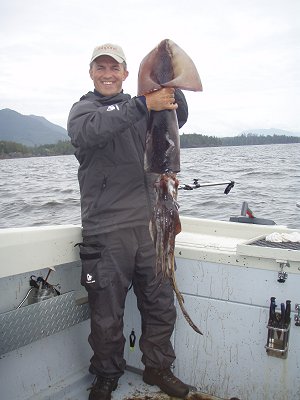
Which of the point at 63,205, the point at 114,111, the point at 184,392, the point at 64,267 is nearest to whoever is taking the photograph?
the point at 114,111

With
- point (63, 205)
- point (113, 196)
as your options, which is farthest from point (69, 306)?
point (63, 205)

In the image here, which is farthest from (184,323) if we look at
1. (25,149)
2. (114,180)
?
(25,149)

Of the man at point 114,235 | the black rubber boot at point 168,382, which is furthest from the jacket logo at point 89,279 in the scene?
the black rubber boot at point 168,382

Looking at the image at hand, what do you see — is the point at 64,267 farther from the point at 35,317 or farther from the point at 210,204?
the point at 210,204

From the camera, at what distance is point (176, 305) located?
406 centimetres

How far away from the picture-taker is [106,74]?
12.7 ft

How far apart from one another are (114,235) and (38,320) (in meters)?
0.99

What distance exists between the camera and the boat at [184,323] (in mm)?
3537

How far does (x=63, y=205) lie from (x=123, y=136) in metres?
15.4

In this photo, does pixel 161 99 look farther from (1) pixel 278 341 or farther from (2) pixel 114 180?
(1) pixel 278 341

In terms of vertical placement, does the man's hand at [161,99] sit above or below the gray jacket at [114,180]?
above

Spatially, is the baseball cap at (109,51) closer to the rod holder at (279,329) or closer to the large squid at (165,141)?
the large squid at (165,141)

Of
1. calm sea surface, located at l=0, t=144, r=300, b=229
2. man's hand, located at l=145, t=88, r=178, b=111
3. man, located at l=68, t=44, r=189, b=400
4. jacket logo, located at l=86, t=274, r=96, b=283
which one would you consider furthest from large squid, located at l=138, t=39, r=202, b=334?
calm sea surface, located at l=0, t=144, r=300, b=229

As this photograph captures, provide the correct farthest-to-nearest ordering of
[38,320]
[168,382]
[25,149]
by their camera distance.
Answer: [25,149] < [168,382] < [38,320]
